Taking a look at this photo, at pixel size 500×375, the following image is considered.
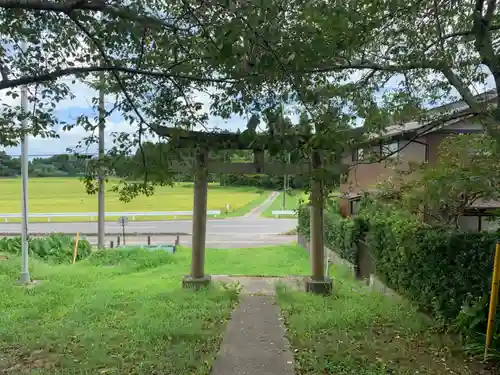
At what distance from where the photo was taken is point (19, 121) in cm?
451

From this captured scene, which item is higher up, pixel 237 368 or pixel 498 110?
pixel 498 110

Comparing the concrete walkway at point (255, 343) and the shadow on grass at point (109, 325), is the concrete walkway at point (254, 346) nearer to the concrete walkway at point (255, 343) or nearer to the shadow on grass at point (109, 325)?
the concrete walkway at point (255, 343)

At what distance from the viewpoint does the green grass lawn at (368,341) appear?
4281 mm

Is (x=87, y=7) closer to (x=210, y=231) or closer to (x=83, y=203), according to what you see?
(x=210, y=231)

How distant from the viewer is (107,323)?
586 cm

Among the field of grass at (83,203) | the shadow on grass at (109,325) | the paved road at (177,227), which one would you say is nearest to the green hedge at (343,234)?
the shadow on grass at (109,325)

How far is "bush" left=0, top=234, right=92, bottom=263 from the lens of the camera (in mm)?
13453

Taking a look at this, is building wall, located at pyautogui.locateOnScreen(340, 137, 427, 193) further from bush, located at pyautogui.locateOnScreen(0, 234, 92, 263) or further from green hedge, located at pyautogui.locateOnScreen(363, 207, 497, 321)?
bush, located at pyautogui.locateOnScreen(0, 234, 92, 263)

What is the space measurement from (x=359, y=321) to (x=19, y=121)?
15.7 feet

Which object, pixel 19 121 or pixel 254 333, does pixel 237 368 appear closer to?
pixel 254 333

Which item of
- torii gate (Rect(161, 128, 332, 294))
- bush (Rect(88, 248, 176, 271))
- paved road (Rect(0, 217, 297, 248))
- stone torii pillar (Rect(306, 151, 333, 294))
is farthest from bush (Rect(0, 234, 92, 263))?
stone torii pillar (Rect(306, 151, 333, 294))

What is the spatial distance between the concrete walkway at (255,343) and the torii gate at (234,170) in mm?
1058

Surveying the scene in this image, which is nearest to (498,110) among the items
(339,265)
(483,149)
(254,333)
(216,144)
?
(483,149)

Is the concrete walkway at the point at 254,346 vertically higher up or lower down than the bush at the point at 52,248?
A: higher up
